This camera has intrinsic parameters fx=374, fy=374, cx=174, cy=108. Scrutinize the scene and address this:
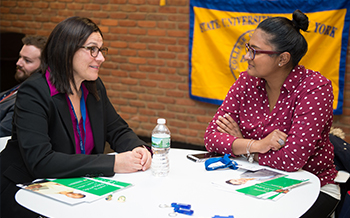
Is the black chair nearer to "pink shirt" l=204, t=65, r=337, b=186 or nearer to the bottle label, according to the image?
"pink shirt" l=204, t=65, r=337, b=186

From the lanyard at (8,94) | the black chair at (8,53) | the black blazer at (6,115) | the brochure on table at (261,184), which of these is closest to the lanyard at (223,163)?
the brochure on table at (261,184)

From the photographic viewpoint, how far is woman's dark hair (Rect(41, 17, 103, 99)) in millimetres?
1896

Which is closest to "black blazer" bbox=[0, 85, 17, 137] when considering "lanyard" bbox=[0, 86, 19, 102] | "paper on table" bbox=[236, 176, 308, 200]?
"lanyard" bbox=[0, 86, 19, 102]

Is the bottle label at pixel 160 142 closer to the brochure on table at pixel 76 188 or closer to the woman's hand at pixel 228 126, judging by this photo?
the brochure on table at pixel 76 188

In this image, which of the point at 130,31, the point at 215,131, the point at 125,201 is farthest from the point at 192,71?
the point at 125,201

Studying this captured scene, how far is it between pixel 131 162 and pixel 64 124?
406 mm

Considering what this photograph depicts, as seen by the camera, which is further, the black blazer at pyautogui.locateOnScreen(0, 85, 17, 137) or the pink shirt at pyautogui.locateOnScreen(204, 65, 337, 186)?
the black blazer at pyautogui.locateOnScreen(0, 85, 17, 137)

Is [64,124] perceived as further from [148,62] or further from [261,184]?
[148,62]

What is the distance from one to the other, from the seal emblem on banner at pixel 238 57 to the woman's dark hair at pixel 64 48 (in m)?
2.44

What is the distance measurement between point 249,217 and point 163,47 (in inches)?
140

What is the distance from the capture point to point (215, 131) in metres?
2.18

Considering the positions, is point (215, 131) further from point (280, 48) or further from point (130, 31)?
point (130, 31)

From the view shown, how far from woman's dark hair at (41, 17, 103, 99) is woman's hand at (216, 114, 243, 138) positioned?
2.81ft

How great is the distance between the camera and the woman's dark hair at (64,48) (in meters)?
1.90
